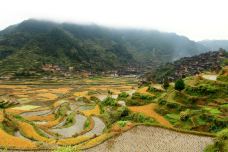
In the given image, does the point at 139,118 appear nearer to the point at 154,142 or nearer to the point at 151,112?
the point at 151,112

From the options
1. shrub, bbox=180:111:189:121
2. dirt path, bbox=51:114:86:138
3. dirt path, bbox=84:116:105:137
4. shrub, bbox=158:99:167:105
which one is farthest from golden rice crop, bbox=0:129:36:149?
shrub, bbox=158:99:167:105

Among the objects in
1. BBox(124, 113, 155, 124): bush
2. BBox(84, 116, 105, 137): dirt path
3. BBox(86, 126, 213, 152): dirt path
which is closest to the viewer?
BBox(86, 126, 213, 152): dirt path

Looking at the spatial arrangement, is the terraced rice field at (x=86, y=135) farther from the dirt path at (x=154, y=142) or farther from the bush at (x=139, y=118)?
the bush at (x=139, y=118)

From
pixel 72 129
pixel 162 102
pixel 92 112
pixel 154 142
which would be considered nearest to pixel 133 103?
pixel 162 102

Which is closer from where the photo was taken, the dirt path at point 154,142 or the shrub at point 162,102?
the dirt path at point 154,142

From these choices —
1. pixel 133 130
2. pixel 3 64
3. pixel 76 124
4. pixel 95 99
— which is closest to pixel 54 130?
pixel 76 124

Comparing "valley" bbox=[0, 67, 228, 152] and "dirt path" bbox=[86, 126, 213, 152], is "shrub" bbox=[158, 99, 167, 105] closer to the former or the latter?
"valley" bbox=[0, 67, 228, 152]

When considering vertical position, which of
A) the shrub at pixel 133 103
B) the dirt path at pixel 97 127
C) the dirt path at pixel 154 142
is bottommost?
the dirt path at pixel 97 127

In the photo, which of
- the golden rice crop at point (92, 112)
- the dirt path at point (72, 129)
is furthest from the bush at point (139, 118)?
the golden rice crop at point (92, 112)

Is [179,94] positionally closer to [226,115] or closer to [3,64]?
[226,115]
